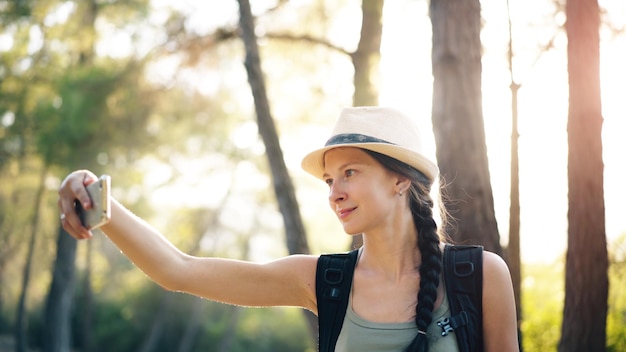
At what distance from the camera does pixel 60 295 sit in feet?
71.6

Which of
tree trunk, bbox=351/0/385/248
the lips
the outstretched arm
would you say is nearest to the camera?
the outstretched arm

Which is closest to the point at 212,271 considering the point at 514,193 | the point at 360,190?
the point at 360,190

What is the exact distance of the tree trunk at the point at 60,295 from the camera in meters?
21.1

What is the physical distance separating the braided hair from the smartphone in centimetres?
108

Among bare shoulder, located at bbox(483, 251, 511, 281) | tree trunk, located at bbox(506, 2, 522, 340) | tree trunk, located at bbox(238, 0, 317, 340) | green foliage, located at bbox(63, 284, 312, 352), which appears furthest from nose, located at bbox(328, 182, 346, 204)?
green foliage, located at bbox(63, 284, 312, 352)

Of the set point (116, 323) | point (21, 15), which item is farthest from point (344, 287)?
point (116, 323)

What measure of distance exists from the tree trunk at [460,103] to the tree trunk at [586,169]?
813 mm

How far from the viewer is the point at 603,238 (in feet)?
20.6

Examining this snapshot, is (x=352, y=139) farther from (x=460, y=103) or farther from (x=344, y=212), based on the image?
(x=460, y=103)

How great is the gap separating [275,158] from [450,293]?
6.21m

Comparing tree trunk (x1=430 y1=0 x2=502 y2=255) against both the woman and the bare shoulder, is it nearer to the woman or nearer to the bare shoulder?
the woman

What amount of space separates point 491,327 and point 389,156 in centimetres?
70

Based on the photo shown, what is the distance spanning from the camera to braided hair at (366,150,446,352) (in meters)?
2.87

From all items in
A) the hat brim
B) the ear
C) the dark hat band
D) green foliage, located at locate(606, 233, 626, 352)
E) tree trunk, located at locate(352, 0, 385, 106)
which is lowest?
green foliage, located at locate(606, 233, 626, 352)
